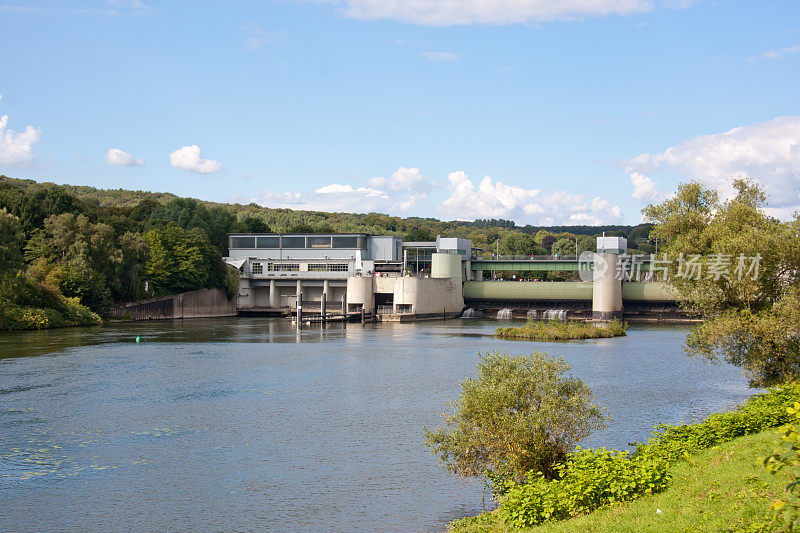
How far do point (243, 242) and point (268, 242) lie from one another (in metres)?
4.69

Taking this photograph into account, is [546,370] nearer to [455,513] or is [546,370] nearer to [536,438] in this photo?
[536,438]

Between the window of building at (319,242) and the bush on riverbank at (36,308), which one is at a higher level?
the window of building at (319,242)

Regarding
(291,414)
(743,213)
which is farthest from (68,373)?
(743,213)

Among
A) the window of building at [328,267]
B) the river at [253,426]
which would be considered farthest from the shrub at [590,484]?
the window of building at [328,267]

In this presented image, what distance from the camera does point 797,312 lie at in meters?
28.7

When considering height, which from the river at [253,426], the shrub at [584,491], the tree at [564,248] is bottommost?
the river at [253,426]

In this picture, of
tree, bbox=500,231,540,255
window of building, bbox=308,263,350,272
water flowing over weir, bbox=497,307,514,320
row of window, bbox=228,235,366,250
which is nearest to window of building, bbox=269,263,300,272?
window of building, bbox=308,263,350,272

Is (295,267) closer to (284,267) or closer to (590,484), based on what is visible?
(284,267)

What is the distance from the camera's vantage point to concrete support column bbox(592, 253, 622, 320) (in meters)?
95.0

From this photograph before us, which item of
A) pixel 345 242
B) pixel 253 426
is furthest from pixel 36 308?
pixel 253 426

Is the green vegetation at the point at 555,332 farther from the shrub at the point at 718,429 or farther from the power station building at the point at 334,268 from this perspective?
the shrub at the point at 718,429

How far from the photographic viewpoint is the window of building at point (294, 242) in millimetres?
113562

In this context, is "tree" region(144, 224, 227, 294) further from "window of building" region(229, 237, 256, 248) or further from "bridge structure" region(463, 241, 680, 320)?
"bridge structure" region(463, 241, 680, 320)

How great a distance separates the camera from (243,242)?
117000 millimetres
